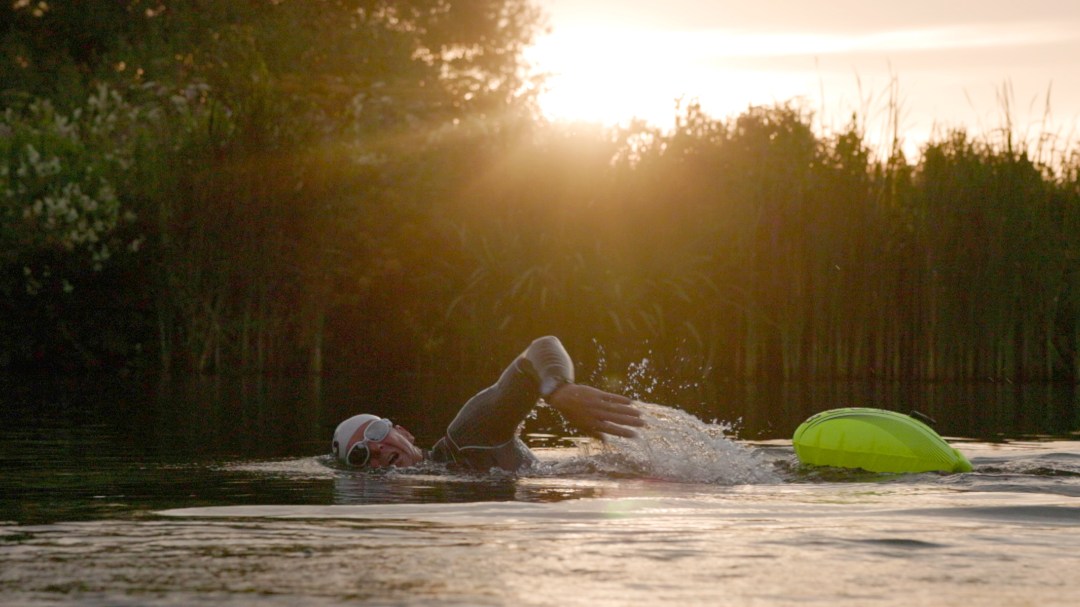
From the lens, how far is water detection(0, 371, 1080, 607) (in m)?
4.70

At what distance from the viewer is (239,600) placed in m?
4.47

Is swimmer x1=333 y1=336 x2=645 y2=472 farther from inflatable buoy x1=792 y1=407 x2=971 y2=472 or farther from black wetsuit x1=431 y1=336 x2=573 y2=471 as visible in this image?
inflatable buoy x1=792 y1=407 x2=971 y2=472

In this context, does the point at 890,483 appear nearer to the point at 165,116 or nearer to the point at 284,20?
the point at 165,116

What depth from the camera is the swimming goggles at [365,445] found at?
8977 mm

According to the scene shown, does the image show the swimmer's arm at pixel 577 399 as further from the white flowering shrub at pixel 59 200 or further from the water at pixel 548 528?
the white flowering shrub at pixel 59 200

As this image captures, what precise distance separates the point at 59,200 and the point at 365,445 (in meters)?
13.3

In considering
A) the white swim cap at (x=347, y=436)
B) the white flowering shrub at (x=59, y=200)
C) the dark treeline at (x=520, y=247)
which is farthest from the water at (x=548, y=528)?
the white flowering shrub at (x=59, y=200)

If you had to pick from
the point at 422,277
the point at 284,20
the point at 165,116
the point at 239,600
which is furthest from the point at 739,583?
the point at 284,20

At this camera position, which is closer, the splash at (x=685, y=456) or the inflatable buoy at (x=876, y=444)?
the inflatable buoy at (x=876, y=444)

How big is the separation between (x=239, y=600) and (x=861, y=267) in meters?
15.5

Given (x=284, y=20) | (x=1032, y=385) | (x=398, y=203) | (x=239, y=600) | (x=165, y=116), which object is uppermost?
(x=284, y=20)

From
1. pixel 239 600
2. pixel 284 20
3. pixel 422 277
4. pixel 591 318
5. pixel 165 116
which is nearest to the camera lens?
pixel 239 600

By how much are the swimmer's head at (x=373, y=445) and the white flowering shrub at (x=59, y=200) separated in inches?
504

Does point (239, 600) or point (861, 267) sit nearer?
point (239, 600)
